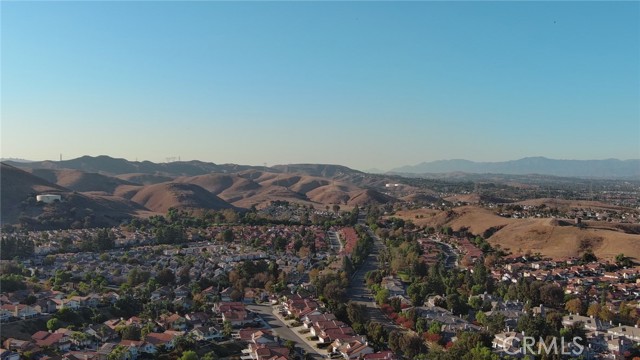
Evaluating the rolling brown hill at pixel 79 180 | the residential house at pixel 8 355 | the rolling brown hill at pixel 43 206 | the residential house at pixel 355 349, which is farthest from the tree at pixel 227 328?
the rolling brown hill at pixel 79 180

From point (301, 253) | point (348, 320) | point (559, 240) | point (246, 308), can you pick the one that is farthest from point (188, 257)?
point (559, 240)

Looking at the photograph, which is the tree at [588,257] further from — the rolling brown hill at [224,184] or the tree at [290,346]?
the rolling brown hill at [224,184]

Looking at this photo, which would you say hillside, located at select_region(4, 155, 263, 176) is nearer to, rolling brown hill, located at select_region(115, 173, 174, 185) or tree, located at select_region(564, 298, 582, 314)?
rolling brown hill, located at select_region(115, 173, 174, 185)

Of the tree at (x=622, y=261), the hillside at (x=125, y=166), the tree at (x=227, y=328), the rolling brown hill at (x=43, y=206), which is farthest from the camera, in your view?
the hillside at (x=125, y=166)

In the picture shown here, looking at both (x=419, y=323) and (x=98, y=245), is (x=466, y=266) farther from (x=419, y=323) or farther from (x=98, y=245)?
(x=98, y=245)

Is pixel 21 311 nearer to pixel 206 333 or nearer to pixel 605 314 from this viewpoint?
pixel 206 333

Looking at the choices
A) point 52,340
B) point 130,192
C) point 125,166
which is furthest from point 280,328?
point 125,166
